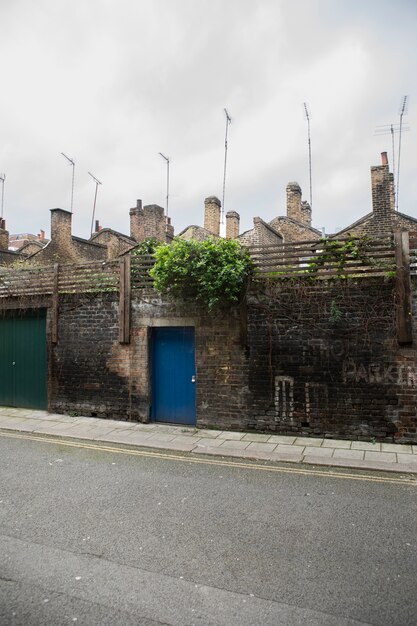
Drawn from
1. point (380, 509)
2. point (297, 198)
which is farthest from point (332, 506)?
point (297, 198)

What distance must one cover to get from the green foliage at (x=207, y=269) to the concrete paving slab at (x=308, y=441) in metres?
3.12

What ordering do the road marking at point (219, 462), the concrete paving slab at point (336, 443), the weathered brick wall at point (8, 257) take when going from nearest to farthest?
the road marking at point (219, 462) < the concrete paving slab at point (336, 443) < the weathered brick wall at point (8, 257)

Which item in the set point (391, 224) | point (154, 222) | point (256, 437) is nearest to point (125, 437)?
point (256, 437)

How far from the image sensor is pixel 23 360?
1194 cm

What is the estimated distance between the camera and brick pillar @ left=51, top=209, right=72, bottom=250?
2181 cm

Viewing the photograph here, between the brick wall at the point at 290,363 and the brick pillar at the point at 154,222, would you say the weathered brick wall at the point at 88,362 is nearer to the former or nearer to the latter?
the brick wall at the point at 290,363

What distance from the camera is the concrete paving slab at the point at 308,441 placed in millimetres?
7992

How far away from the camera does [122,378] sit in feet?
33.9

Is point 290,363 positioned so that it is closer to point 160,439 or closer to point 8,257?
point 160,439

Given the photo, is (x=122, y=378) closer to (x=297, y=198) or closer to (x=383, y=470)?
(x=383, y=470)

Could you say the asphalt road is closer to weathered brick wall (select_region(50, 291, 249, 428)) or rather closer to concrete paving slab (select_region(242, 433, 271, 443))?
concrete paving slab (select_region(242, 433, 271, 443))

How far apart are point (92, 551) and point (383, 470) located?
4625mm

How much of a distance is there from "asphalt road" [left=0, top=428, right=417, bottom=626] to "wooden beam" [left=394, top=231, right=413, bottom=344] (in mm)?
2732

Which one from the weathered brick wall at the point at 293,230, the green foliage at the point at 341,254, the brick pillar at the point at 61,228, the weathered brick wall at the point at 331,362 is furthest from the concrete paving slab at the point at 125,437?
the weathered brick wall at the point at 293,230
